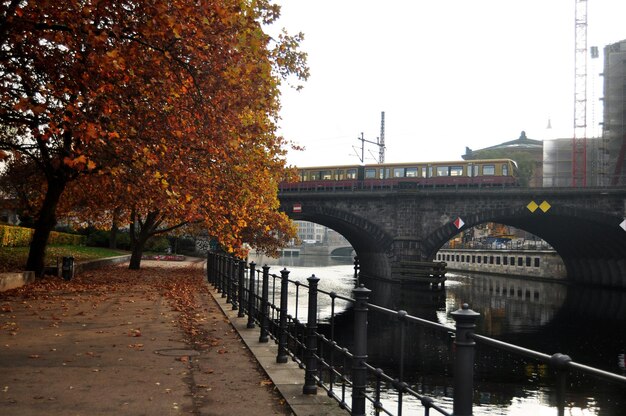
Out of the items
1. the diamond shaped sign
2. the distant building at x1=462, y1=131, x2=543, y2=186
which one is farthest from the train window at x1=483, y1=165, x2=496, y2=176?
the distant building at x1=462, y1=131, x2=543, y2=186

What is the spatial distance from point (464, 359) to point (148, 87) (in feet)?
33.7

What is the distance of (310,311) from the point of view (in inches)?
298

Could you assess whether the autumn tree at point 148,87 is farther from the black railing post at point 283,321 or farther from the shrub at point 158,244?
the shrub at point 158,244

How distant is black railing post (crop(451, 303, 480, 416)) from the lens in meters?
3.76

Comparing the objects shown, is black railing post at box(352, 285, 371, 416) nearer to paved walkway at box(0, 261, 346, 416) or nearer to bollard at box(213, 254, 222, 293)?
paved walkway at box(0, 261, 346, 416)

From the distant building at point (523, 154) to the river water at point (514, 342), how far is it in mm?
57220

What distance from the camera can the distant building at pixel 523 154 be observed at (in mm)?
96562

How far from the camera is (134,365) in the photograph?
26.9 ft

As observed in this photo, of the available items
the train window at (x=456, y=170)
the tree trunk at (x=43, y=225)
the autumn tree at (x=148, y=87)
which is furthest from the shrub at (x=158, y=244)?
the autumn tree at (x=148, y=87)

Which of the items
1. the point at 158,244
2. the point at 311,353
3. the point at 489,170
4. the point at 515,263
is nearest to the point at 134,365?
the point at 311,353

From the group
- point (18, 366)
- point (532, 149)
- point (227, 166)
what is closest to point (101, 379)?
point (18, 366)

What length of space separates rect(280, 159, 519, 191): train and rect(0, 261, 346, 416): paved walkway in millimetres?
35895

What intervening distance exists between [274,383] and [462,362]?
4135 millimetres

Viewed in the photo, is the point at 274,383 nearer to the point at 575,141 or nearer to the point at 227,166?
the point at 227,166
